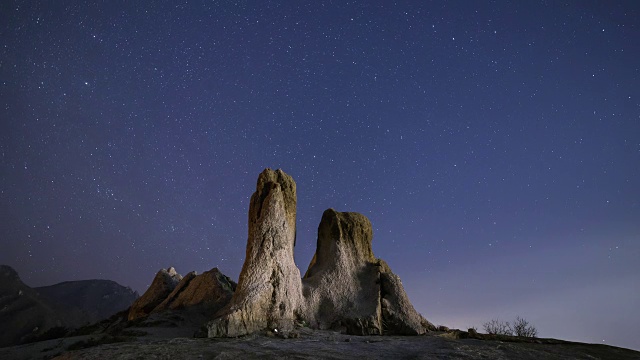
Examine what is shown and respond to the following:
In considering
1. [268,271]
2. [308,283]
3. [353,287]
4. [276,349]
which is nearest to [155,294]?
[308,283]

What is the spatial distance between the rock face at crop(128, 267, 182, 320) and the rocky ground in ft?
22.0

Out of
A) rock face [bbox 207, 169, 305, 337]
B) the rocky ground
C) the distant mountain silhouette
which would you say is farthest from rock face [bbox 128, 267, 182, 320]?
the distant mountain silhouette

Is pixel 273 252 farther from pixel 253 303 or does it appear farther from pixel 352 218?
pixel 352 218

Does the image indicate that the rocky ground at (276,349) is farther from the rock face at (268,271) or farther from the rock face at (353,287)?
the rock face at (353,287)

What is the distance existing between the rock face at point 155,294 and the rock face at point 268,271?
24.2ft

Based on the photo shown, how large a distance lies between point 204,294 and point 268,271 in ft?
→ 15.1

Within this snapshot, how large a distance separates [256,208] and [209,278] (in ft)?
13.7

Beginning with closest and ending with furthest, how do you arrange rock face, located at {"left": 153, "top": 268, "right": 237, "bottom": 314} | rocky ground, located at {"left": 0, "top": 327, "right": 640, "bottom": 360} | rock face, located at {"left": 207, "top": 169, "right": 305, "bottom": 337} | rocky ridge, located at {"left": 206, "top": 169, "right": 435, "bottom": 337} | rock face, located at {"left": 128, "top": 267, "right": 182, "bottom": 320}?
rocky ground, located at {"left": 0, "top": 327, "right": 640, "bottom": 360}
rock face, located at {"left": 207, "top": 169, "right": 305, "bottom": 337}
rocky ridge, located at {"left": 206, "top": 169, "right": 435, "bottom": 337}
rock face, located at {"left": 153, "top": 268, "right": 237, "bottom": 314}
rock face, located at {"left": 128, "top": 267, "right": 182, "bottom": 320}

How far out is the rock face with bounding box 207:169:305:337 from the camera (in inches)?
535

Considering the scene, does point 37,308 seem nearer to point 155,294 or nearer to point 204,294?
point 155,294

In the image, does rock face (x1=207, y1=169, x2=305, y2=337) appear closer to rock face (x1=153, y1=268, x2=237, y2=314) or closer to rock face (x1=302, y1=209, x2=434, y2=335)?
rock face (x1=302, y1=209, x2=434, y2=335)

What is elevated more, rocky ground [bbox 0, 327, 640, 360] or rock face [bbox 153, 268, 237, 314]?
rock face [bbox 153, 268, 237, 314]

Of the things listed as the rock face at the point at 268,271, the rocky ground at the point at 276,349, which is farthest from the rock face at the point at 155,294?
the rock face at the point at 268,271

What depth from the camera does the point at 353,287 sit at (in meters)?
18.3
